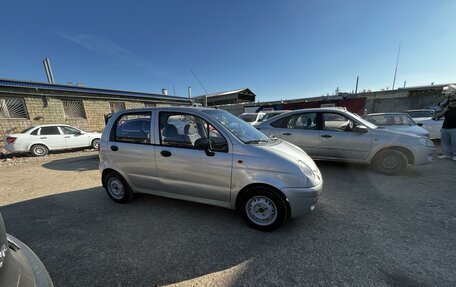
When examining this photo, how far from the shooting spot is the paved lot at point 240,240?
1.97 meters

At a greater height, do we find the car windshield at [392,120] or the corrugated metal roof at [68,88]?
the corrugated metal roof at [68,88]

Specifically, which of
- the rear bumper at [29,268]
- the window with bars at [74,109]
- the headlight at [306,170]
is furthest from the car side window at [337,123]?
the window with bars at [74,109]

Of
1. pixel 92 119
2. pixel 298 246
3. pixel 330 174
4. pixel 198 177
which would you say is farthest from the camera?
pixel 92 119

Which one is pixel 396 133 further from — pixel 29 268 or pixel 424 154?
pixel 29 268

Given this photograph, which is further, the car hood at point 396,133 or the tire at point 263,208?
the car hood at point 396,133

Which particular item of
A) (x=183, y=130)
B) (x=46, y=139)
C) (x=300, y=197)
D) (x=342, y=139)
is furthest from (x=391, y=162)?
(x=46, y=139)

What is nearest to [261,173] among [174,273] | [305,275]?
[305,275]

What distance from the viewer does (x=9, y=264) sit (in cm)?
111

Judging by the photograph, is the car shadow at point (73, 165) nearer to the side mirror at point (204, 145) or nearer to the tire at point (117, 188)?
the tire at point (117, 188)

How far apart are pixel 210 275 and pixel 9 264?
1565mm

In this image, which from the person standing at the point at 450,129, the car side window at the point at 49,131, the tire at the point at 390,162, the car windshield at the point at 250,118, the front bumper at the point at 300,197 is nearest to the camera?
the front bumper at the point at 300,197

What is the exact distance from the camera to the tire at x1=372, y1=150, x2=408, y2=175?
462 centimetres

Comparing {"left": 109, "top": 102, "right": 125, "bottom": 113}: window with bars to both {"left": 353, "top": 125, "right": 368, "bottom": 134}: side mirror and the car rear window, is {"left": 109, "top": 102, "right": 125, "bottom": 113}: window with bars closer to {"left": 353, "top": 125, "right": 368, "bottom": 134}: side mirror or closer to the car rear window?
the car rear window

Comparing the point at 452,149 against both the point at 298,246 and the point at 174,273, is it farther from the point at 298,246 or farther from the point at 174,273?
the point at 174,273
